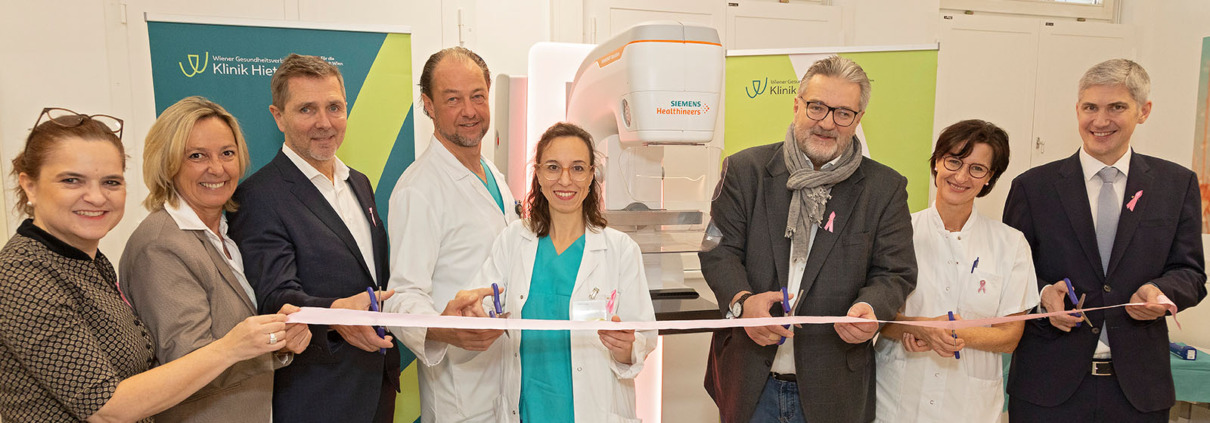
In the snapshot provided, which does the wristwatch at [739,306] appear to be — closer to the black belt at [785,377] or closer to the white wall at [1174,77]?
the black belt at [785,377]

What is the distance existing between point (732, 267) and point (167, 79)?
2.61 metres

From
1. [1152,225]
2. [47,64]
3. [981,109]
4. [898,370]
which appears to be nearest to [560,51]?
[898,370]

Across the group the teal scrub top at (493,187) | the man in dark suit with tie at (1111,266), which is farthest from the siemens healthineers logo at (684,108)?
the man in dark suit with tie at (1111,266)

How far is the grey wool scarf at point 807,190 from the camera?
6.21 feet

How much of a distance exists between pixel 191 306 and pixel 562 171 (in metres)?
0.96

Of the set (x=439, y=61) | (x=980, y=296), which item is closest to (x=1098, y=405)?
(x=980, y=296)

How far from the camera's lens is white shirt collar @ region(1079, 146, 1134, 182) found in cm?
222

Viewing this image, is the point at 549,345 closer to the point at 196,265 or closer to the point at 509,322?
the point at 509,322

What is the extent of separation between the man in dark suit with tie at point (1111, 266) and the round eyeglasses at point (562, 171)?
1589mm

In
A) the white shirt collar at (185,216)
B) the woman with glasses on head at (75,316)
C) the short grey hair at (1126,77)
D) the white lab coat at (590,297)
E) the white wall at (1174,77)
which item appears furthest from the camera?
the white wall at (1174,77)

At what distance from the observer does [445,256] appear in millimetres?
1997

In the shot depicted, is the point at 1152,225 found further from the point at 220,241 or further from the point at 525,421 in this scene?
the point at 220,241

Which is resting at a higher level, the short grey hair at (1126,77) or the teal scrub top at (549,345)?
the short grey hair at (1126,77)

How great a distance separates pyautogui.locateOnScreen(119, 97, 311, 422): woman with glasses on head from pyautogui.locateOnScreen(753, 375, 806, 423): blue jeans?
1.29m
